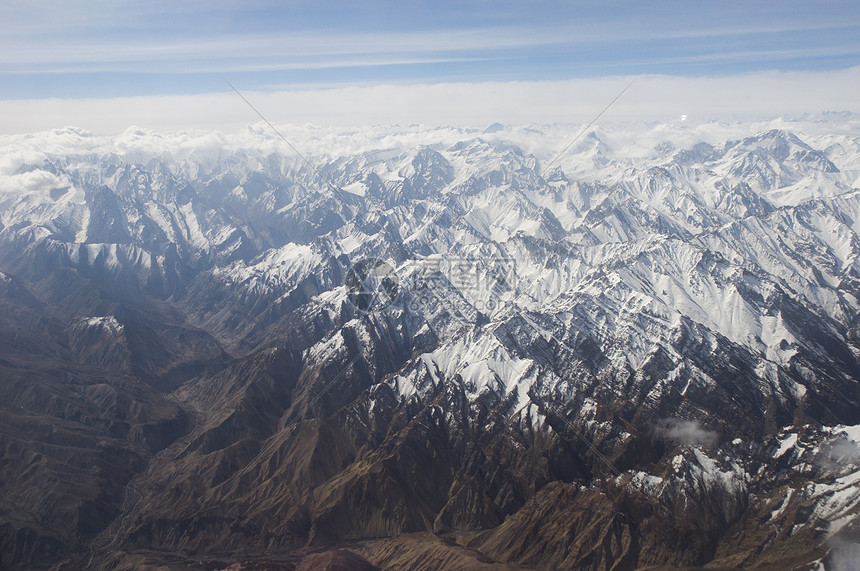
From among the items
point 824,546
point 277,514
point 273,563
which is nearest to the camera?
point 824,546

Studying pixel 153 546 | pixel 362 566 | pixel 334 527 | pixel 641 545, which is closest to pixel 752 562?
pixel 641 545

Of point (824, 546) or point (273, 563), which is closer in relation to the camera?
point (824, 546)

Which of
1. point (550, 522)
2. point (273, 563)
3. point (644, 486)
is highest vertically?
point (644, 486)

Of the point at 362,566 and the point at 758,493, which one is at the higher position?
the point at 758,493

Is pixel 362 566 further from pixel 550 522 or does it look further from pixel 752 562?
pixel 752 562

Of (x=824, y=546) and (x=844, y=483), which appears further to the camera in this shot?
(x=844, y=483)

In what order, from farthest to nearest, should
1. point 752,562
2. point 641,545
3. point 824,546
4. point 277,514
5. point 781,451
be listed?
point 277,514 < point 781,451 < point 641,545 < point 752,562 < point 824,546

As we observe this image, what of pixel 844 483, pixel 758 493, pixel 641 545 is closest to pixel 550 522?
pixel 641 545

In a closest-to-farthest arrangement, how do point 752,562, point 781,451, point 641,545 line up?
point 752,562, point 641,545, point 781,451

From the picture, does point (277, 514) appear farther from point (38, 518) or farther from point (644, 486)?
point (644, 486)
